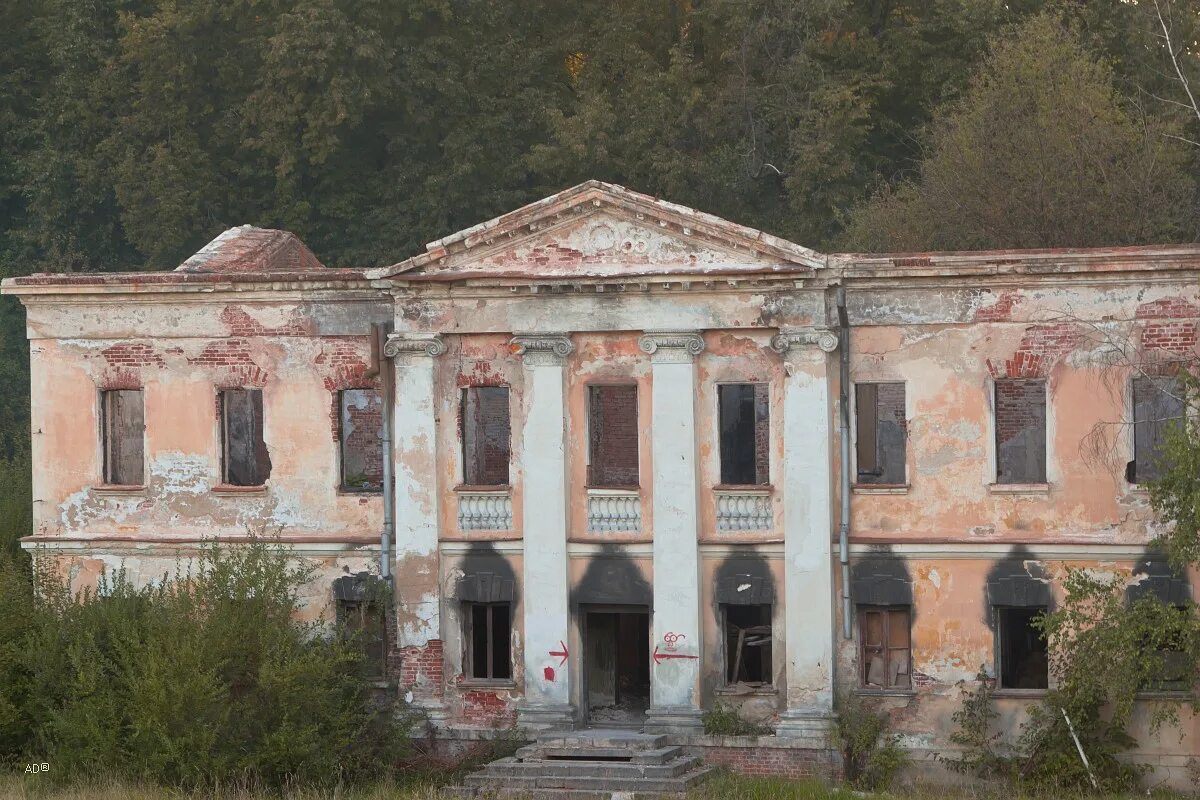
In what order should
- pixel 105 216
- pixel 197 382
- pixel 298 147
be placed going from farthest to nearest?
pixel 105 216
pixel 298 147
pixel 197 382

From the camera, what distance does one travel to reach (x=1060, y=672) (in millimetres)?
23656

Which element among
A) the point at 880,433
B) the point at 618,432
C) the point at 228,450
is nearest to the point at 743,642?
the point at 618,432

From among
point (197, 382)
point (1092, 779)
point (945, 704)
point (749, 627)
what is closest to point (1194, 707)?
point (1092, 779)

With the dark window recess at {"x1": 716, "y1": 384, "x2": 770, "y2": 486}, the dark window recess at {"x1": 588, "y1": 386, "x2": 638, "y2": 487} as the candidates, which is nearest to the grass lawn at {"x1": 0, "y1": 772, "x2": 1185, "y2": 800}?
the dark window recess at {"x1": 588, "y1": 386, "x2": 638, "y2": 487}

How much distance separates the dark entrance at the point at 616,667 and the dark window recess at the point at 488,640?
1.15 m

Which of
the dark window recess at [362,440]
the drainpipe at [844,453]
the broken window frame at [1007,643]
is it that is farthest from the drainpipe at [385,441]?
the broken window frame at [1007,643]

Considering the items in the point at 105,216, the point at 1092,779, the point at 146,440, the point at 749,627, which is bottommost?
the point at 1092,779

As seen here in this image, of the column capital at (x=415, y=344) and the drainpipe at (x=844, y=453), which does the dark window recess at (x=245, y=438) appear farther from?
the drainpipe at (x=844, y=453)

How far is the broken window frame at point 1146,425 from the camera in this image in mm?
23391

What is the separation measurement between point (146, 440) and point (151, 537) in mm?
1409

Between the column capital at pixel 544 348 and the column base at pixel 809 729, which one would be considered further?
the column capital at pixel 544 348

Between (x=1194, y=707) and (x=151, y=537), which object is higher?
(x=151, y=537)

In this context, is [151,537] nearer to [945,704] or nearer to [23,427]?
[945,704]

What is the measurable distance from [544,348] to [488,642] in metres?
4.25
